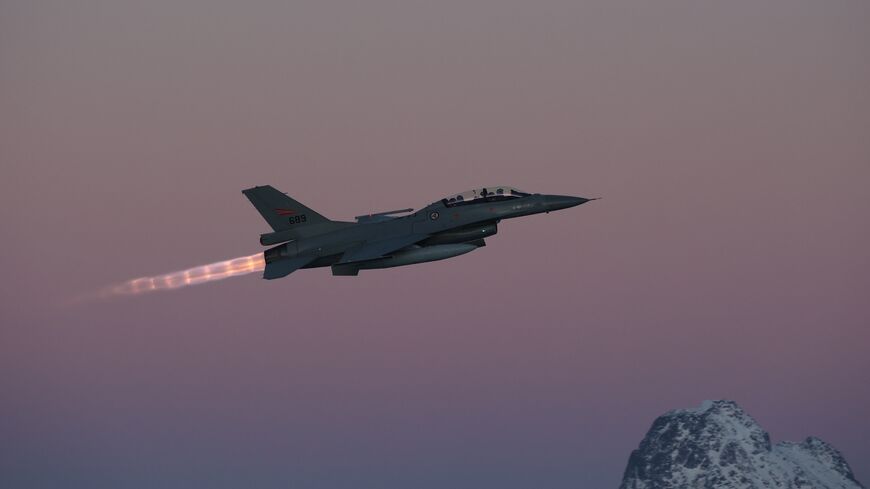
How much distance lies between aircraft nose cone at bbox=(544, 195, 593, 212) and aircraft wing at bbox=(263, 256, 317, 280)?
1914 cm

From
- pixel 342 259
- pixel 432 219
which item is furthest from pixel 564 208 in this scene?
pixel 342 259

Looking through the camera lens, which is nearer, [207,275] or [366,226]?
[366,226]

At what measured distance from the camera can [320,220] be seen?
10425cm

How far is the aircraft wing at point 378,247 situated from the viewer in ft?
324

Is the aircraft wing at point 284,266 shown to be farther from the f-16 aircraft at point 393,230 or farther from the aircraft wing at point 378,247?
the aircraft wing at point 378,247

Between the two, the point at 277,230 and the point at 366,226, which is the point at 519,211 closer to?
the point at 366,226

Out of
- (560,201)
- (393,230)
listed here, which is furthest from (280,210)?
(560,201)

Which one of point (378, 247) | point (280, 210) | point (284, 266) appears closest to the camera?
point (378, 247)

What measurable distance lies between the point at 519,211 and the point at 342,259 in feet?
48.0

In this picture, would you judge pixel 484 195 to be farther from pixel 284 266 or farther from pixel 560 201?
pixel 284 266

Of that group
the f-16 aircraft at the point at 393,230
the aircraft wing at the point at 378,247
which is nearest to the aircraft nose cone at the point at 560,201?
the f-16 aircraft at the point at 393,230

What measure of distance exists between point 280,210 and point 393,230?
9684 millimetres

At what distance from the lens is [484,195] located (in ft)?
341

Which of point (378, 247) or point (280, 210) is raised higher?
point (280, 210)
